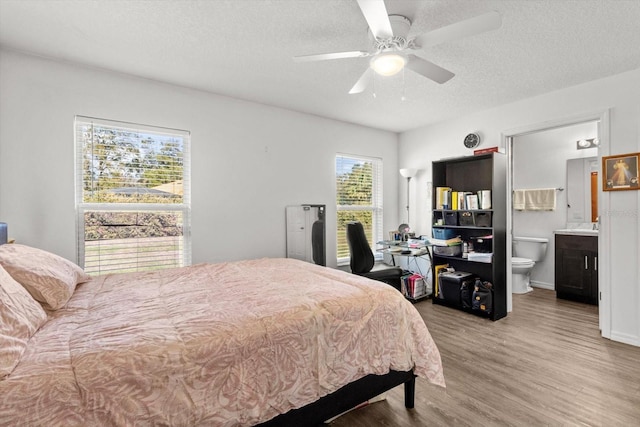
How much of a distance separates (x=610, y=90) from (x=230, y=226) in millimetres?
3978

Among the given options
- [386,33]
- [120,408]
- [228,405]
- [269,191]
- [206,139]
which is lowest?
[228,405]

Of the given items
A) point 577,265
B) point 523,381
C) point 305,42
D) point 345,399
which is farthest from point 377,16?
point 577,265

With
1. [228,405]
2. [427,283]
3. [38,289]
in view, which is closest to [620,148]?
[427,283]

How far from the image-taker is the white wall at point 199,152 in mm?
2361

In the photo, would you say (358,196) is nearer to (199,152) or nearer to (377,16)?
(199,152)

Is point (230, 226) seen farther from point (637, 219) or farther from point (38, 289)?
point (637, 219)

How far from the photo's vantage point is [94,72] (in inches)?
103

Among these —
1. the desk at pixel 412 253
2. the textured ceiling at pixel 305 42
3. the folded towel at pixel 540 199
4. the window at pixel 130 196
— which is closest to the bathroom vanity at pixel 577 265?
the folded towel at pixel 540 199

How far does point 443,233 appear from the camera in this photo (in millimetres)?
3809

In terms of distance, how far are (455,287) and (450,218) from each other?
2.82 feet

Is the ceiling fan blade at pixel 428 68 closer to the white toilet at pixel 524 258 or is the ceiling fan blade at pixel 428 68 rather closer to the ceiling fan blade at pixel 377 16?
the ceiling fan blade at pixel 377 16

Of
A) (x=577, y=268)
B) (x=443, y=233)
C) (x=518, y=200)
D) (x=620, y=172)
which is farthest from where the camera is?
(x=518, y=200)

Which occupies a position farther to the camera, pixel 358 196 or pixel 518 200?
pixel 518 200

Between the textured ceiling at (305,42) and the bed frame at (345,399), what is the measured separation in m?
2.22
